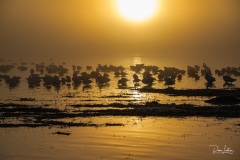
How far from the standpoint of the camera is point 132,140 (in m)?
30.4

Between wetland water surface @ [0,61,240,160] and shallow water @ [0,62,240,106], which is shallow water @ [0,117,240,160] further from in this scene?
shallow water @ [0,62,240,106]

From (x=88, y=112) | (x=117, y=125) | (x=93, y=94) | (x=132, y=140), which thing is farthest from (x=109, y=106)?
(x=132, y=140)

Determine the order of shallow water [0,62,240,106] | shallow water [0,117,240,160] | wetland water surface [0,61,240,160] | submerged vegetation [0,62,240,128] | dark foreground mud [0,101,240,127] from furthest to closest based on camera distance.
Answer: shallow water [0,62,240,106] < submerged vegetation [0,62,240,128] < dark foreground mud [0,101,240,127] < wetland water surface [0,61,240,160] < shallow water [0,117,240,160]

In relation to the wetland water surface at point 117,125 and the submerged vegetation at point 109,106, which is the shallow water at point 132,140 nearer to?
the wetland water surface at point 117,125

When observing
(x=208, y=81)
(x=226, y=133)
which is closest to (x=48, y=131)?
(x=226, y=133)

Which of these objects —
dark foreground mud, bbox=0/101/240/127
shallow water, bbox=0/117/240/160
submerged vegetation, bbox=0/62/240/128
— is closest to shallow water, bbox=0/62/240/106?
submerged vegetation, bbox=0/62/240/128

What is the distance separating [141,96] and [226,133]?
18325 mm

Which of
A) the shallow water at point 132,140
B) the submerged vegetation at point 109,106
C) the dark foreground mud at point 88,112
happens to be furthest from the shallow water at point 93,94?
the shallow water at point 132,140

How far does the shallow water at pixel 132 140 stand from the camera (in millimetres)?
27031

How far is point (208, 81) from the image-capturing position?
61.9 metres

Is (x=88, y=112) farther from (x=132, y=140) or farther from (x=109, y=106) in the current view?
(x=132, y=140)

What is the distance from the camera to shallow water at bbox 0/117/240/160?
27.0 m

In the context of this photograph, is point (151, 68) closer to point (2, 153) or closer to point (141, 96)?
point (141, 96)

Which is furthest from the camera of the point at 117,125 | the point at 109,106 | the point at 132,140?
the point at 109,106
